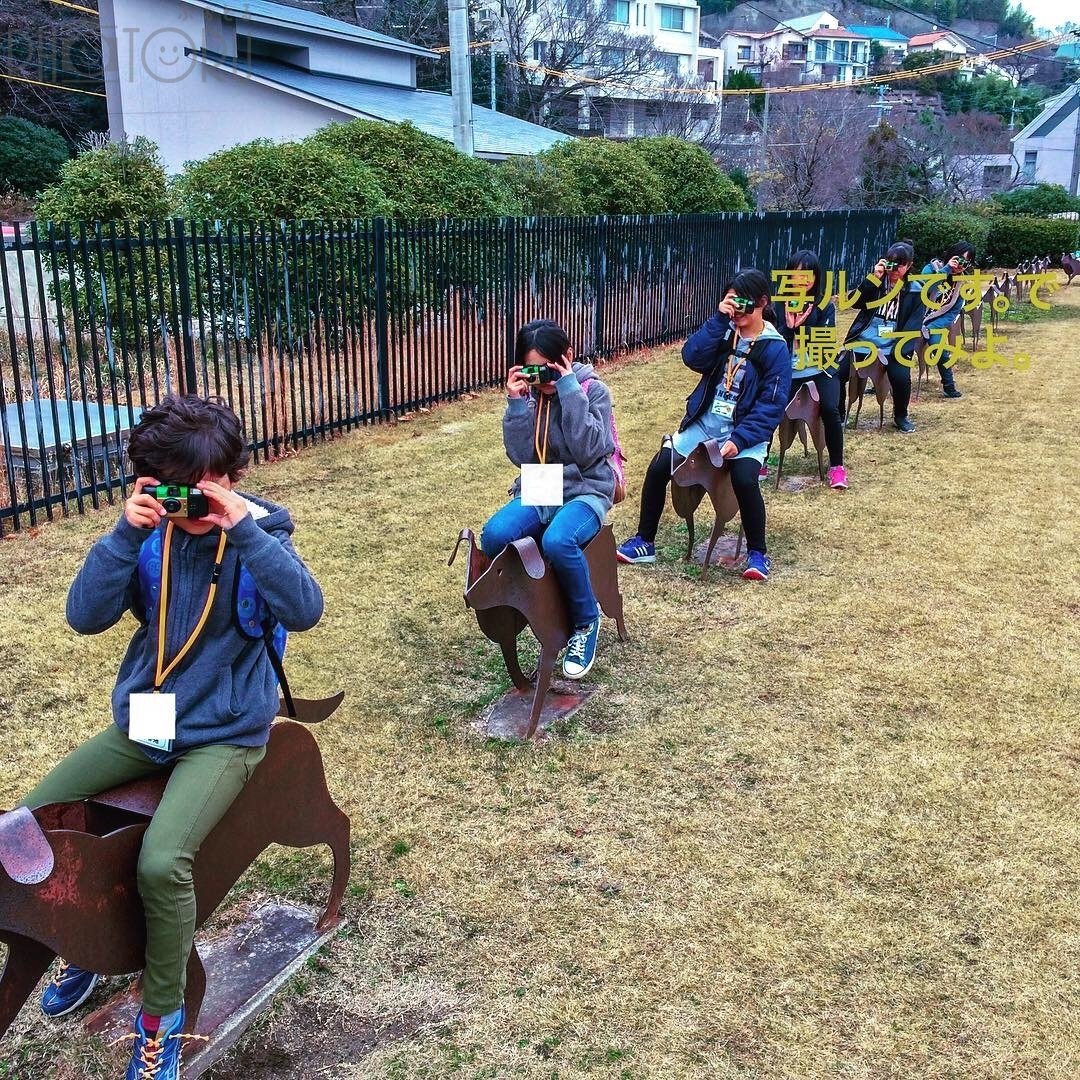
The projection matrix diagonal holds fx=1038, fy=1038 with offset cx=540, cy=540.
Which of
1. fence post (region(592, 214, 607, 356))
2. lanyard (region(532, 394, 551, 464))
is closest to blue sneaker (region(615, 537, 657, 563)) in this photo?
lanyard (region(532, 394, 551, 464))

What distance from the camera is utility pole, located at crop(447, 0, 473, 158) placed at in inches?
538

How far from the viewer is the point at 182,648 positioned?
2.28 meters

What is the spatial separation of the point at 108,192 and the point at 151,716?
32.3 ft

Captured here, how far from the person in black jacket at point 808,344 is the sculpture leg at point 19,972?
5.30 m

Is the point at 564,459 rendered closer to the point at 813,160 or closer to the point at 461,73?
the point at 461,73

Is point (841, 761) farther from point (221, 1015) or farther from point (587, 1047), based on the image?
point (221, 1015)

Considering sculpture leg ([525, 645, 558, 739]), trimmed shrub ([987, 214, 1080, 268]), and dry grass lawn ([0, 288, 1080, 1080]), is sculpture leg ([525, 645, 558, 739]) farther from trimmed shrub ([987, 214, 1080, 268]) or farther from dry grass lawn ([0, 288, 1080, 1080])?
trimmed shrub ([987, 214, 1080, 268])

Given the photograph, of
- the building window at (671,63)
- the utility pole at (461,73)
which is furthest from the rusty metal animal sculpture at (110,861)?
the building window at (671,63)

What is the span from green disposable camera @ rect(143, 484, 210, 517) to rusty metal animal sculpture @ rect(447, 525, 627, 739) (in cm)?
136

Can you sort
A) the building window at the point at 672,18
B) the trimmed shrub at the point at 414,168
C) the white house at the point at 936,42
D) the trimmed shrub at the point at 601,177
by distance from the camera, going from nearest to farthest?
the trimmed shrub at the point at 414,168 → the trimmed shrub at the point at 601,177 → the building window at the point at 672,18 → the white house at the point at 936,42

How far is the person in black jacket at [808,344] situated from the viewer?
21.4 ft

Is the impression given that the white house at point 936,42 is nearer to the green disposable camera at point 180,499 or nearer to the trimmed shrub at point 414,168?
the trimmed shrub at point 414,168

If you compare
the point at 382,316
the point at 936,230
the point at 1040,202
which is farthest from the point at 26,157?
the point at 1040,202

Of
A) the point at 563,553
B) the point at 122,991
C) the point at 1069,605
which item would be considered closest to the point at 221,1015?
the point at 122,991
